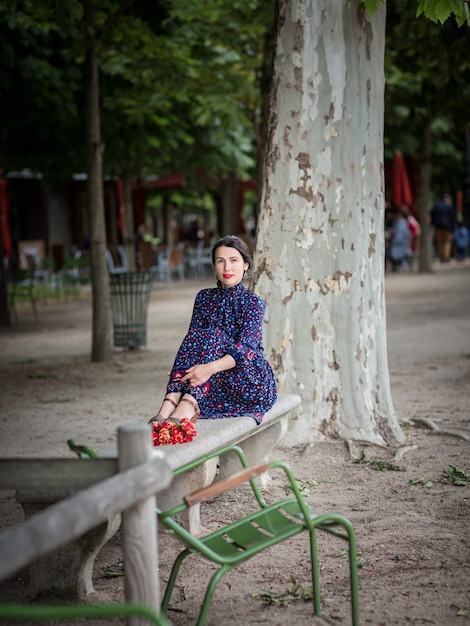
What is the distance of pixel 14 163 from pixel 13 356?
4.98 m

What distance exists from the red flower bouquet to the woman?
555 mm

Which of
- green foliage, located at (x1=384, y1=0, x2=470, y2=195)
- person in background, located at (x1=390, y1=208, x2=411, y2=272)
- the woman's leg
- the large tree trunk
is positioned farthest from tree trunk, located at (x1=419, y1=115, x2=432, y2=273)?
the woman's leg

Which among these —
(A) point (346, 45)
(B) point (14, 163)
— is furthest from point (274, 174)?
(B) point (14, 163)

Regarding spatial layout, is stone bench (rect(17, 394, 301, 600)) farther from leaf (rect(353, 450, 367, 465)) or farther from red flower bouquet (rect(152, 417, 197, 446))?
leaf (rect(353, 450, 367, 465))

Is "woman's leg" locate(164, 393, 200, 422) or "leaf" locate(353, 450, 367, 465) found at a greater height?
"woman's leg" locate(164, 393, 200, 422)

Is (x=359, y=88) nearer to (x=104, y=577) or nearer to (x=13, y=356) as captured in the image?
(x=104, y=577)

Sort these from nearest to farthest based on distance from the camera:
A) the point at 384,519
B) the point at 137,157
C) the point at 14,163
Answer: the point at 384,519 < the point at 14,163 < the point at 137,157

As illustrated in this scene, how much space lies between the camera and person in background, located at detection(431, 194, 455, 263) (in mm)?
29969

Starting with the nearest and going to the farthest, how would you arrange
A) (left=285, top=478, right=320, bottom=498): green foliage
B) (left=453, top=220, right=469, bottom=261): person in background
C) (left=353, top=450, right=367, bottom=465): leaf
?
1. (left=285, top=478, right=320, bottom=498): green foliage
2. (left=353, top=450, right=367, bottom=465): leaf
3. (left=453, top=220, right=469, bottom=261): person in background

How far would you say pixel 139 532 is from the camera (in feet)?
9.65

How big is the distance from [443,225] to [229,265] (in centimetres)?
2589

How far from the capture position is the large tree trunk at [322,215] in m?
6.86

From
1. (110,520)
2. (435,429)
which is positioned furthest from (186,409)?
(435,429)

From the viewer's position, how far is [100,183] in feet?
38.4
